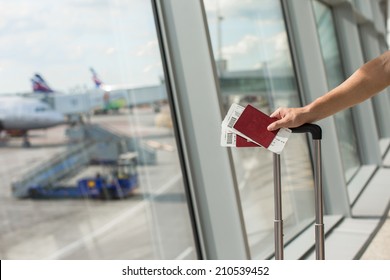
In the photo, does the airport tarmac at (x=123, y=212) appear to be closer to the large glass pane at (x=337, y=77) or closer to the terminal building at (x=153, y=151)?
the terminal building at (x=153, y=151)

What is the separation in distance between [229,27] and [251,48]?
44 centimetres

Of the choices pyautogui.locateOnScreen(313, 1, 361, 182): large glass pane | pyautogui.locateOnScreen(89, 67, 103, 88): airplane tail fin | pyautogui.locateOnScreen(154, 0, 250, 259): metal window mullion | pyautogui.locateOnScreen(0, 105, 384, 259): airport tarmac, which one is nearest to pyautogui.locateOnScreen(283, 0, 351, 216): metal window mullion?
pyautogui.locateOnScreen(0, 105, 384, 259): airport tarmac

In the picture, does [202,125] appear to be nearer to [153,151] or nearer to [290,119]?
[153,151]

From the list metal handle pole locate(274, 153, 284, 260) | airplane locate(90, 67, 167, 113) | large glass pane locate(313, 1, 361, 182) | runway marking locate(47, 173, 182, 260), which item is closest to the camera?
metal handle pole locate(274, 153, 284, 260)

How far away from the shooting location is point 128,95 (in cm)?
252

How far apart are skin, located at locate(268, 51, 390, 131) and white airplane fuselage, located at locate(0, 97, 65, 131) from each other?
1058 mm

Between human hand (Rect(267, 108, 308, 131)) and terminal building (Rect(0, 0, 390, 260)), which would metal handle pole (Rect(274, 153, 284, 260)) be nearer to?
human hand (Rect(267, 108, 308, 131))

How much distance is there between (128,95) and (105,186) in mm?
479

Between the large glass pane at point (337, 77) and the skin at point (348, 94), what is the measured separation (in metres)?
3.95

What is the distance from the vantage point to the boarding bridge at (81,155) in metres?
2.11

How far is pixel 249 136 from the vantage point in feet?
5.18

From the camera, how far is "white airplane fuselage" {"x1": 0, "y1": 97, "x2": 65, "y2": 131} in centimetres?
201

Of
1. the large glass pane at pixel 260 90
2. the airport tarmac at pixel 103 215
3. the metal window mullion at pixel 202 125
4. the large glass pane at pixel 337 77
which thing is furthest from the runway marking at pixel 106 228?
the large glass pane at pixel 337 77
